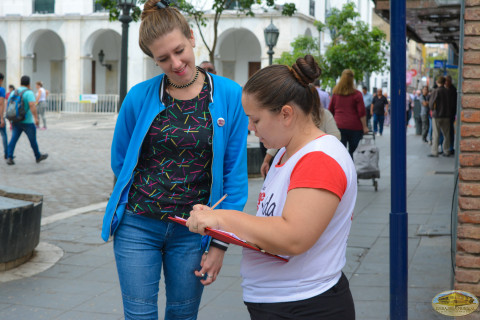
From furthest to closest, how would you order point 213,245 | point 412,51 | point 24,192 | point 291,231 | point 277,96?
point 412,51, point 24,192, point 213,245, point 277,96, point 291,231

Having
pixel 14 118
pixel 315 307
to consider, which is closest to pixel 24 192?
pixel 315 307

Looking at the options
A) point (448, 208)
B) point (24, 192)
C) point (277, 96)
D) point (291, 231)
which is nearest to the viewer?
point (291, 231)

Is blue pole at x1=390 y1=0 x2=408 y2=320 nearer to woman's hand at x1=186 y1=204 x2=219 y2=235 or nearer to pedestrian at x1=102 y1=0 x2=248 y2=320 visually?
pedestrian at x1=102 y1=0 x2=248 y2=320

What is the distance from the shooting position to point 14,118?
1459 centimetres

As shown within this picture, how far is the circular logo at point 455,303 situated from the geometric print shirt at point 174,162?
1610mm

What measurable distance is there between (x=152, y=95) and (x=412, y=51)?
10170 cm

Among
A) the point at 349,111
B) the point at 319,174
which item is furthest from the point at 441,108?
the point at 319,174

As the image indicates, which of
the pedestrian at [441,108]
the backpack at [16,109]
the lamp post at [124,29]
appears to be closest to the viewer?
the lamp post at [124,29]

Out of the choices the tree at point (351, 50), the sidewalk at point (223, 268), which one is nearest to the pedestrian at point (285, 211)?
the sidewalk at point (223, 268)

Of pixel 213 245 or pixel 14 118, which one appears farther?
pixel 14 118

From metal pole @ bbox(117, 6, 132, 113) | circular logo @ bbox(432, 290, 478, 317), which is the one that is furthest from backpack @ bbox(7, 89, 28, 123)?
circular logo @ bbox(432, 290, 478, 317)

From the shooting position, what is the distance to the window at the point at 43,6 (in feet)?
132

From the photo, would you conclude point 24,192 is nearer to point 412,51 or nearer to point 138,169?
point 138,169

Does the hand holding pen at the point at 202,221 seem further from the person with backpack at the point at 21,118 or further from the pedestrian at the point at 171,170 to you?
the person with backpack at the point at 21,118
